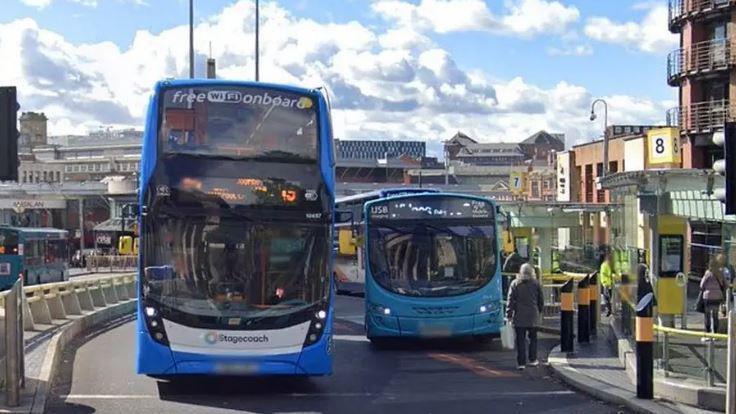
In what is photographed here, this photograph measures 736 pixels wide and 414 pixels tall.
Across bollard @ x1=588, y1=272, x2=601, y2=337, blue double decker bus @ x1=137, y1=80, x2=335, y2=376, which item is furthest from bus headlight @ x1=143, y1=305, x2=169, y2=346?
bollard @ x1=588, y1=272, x2=601, y2=337

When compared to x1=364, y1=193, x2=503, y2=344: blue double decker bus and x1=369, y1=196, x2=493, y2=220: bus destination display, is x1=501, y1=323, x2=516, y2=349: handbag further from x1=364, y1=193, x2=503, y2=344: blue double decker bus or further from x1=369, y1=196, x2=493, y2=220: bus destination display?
x1=369, y1=196, x2=493, y2=220: bus destination display

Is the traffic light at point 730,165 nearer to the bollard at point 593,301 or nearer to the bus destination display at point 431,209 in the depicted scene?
the bollard at point 593,301

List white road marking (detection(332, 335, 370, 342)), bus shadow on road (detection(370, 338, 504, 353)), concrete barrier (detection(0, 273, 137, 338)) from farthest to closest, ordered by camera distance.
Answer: white road marking (detection(332, 335, 370, 342)), concrete barrier (detection(0, 273, 137, 338)), bus shadow on road (detection(370, 338, 504, 353))

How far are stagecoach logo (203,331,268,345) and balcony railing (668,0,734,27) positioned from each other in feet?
A: 128

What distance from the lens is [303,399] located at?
39.7 ft

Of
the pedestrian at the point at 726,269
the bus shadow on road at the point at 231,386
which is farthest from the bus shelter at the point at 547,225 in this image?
the bus shadow on road at the point at 231,386

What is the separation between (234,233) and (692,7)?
40877 mm

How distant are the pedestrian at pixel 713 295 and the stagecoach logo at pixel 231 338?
10.1m

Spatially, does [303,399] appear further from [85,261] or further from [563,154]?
[85,261]

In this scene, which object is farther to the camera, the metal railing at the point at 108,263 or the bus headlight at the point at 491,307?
the metal railing at the point at 108,263

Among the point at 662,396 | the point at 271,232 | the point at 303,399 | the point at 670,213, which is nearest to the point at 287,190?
the point at 271,232

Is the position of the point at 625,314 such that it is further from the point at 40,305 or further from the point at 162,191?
the point at 40,305

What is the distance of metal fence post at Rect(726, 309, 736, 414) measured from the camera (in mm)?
9594

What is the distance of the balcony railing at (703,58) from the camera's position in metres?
45.7
